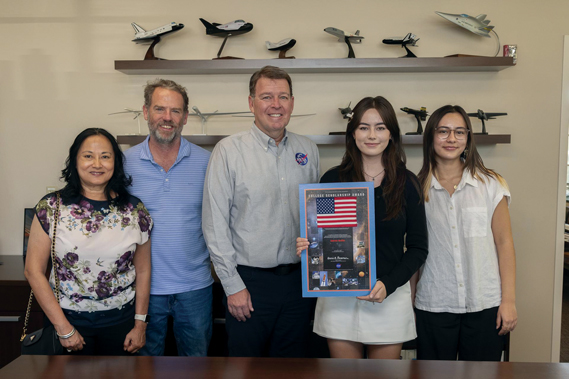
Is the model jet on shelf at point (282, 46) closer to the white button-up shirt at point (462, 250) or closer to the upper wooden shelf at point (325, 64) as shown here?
the upper wooden shelf at point (325, 64)

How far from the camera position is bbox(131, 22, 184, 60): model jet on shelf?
114 inches

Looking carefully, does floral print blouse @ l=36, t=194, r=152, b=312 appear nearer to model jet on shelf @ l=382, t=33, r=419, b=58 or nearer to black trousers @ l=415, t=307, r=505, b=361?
black trousers @ l=415, t=307, r=505, b=361

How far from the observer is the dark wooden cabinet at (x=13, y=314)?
2.53 metres

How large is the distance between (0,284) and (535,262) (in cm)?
347

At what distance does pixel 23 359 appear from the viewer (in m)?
1.37

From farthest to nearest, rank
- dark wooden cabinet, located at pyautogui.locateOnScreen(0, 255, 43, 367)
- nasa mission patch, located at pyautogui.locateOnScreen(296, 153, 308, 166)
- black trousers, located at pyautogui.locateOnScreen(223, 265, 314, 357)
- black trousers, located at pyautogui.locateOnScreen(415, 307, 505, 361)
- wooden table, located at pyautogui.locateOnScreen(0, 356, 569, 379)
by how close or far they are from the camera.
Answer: dark wooden cabinet, located at pyautogui.locateOnScreen(0, 255, 43, 367)
nasa mission patch, located at pyautogui.locateOnScreen(296, 153, 308, 166)
black trousers, located at pyautogui.locateOnScreen(223, 265, 314, 357)
black trousers, located at pyautogui.locateOnScreen(415, 307, 505, 361)
wooden table, located at pyautogui.locateOnScreen(0, 356, 569, 379)

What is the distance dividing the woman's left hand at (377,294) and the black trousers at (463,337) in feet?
1.24

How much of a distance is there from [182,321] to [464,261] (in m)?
1.34

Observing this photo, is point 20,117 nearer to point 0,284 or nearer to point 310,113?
point 0,284

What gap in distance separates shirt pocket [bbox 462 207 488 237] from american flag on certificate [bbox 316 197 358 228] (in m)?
0.54

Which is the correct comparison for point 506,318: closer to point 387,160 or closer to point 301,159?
point 387,160

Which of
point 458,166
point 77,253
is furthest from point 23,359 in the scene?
point 458,166

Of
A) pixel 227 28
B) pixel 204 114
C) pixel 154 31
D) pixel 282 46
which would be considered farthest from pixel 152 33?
pixel 282 46

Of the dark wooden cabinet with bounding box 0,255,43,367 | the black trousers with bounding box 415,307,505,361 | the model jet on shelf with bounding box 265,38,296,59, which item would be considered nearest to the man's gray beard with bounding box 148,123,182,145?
the model jet on shelf with bounding box 265,38,296,59
